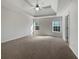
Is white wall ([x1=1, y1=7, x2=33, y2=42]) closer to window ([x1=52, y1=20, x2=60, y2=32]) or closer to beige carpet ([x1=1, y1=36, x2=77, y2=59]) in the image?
beige carpet ([x1=1, y1=36, x2=77, y2=59])

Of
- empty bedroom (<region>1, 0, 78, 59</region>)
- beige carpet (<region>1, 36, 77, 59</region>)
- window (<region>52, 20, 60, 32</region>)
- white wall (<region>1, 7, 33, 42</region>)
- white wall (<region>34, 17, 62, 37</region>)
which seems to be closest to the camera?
beige carpet (<region>1, 36, 77, 59</region>)

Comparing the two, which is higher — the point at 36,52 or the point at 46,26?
the point at 46,26

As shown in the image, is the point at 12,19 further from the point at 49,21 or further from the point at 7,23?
the point at 49,21

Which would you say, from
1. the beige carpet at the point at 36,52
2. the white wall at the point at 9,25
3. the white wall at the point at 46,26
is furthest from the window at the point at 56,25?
the beige carpet at the point at 36,52

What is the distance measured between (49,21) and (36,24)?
1.84m

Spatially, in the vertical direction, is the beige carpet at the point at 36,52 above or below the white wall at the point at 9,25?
below

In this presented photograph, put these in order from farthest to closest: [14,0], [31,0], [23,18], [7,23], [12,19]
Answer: [23,18] → [12,19] → [7,23] → [31,0] → [14,0]

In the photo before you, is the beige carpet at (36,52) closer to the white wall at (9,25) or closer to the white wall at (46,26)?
the white wall at (9,25)

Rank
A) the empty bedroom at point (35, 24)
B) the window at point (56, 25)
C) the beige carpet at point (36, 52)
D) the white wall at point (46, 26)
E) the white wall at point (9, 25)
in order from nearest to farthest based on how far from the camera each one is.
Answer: the beige carpet at point (36, 52) < the white wall at point (9, 25) < the empty bedroom at point (35, 24) < the window at point (56, 25) < the white wall at point (46, 26)

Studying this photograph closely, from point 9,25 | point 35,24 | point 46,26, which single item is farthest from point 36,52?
point 35,24

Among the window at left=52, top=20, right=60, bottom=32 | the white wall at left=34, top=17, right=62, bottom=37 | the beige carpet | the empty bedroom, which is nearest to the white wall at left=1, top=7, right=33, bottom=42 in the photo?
the empty bedroom

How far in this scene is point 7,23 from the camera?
19.9 ft

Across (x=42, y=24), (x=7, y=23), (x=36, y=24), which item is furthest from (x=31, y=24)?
(x=7, y=23)

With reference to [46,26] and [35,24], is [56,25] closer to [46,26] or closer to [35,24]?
[46,26]
